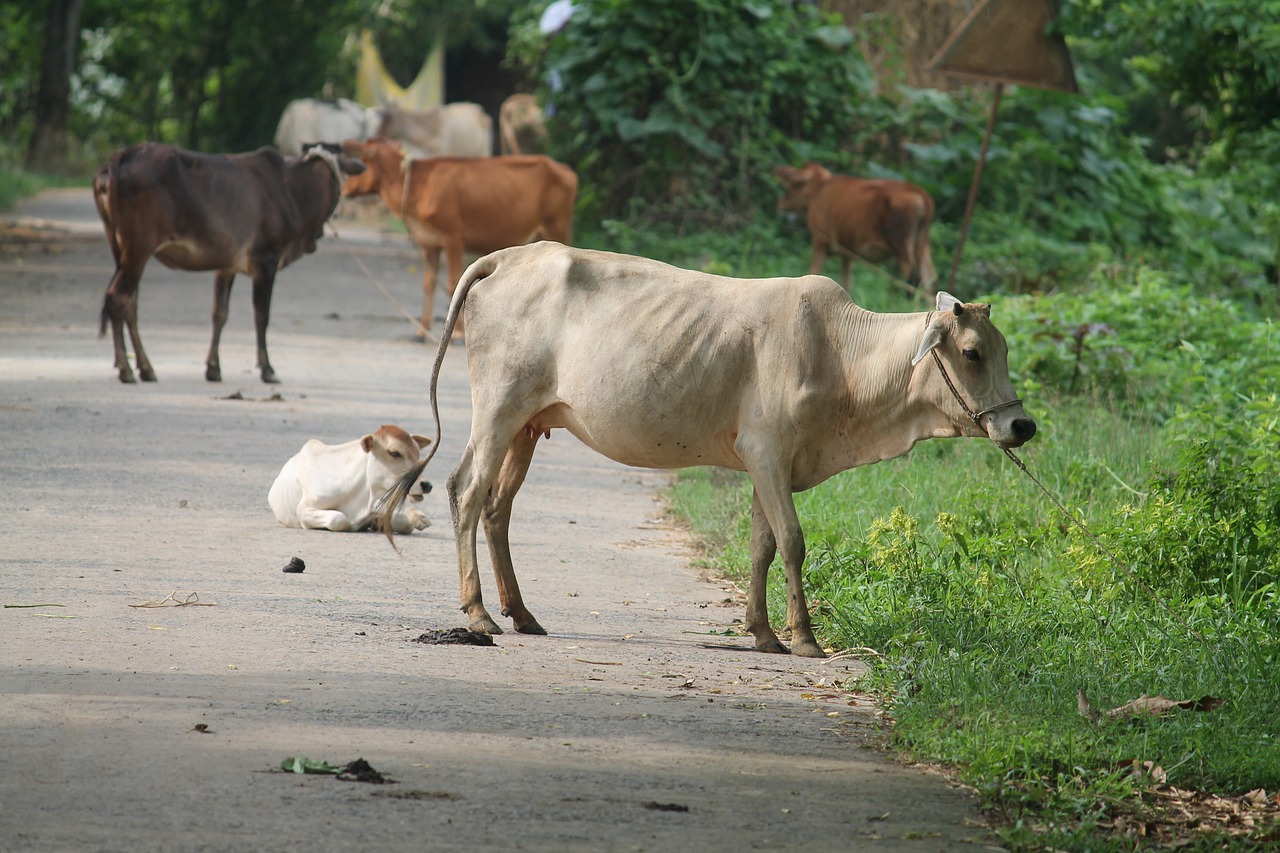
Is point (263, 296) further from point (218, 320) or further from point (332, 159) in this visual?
point (332, 159)

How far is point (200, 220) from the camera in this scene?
12195 millimetres

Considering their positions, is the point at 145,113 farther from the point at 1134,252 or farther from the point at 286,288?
the point at 1134,252

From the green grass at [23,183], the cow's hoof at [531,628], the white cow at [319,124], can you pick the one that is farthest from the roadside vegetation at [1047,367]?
the white cow at [319,124]

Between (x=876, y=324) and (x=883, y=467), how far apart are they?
11.2ft

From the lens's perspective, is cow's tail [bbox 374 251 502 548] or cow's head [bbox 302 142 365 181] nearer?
cow's tail [bbox 374 251 502 548]

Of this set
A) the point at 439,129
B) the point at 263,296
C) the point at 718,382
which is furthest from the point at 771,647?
the point at 439,129

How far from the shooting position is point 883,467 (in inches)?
379

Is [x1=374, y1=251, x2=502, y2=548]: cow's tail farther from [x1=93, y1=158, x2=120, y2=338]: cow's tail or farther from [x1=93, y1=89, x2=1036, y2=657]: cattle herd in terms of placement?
[x1=93, y1=158, x2=120, y2=338]: cow's tail

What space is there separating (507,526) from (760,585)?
1.04m

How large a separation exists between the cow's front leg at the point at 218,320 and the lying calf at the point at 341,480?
175 inches

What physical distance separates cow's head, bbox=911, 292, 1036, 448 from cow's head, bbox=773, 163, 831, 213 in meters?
11.7

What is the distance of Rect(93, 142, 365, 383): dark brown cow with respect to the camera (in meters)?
12.0

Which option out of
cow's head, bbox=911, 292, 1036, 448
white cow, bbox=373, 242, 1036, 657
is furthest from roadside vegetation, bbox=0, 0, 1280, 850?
cow's head, bbox=911, 292, 1036, 448

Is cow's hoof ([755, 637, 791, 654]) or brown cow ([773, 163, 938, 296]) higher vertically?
cow's hoof ([755, 637, 791, 654])
